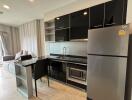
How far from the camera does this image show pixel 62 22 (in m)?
3.36

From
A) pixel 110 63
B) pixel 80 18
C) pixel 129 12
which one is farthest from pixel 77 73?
pixel 129 12

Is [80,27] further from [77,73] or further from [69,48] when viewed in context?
[77,73]

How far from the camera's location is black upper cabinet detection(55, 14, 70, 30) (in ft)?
10.5

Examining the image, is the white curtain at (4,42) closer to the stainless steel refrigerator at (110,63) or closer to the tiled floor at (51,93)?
the tiled floor at (51,93)

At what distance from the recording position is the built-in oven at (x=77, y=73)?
2535 mm

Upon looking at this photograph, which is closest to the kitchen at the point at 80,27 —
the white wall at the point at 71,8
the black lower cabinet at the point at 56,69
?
the white wall at the point at 71,8

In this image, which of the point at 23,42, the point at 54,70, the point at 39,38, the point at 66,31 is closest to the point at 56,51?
the point at 54,70

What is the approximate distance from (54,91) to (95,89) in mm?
1384

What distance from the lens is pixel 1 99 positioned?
2.38 m

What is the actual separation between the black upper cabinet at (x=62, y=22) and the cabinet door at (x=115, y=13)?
135cm

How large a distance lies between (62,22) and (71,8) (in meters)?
0.58

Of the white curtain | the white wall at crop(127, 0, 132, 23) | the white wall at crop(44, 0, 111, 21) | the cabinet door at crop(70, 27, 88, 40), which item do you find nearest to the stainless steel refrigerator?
the white wall at crop(127, 0, 132, 23)

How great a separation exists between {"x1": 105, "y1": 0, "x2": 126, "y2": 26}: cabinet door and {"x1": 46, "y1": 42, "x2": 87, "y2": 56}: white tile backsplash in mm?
1120

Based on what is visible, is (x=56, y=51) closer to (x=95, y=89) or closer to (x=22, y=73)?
(x=22, y=73)
